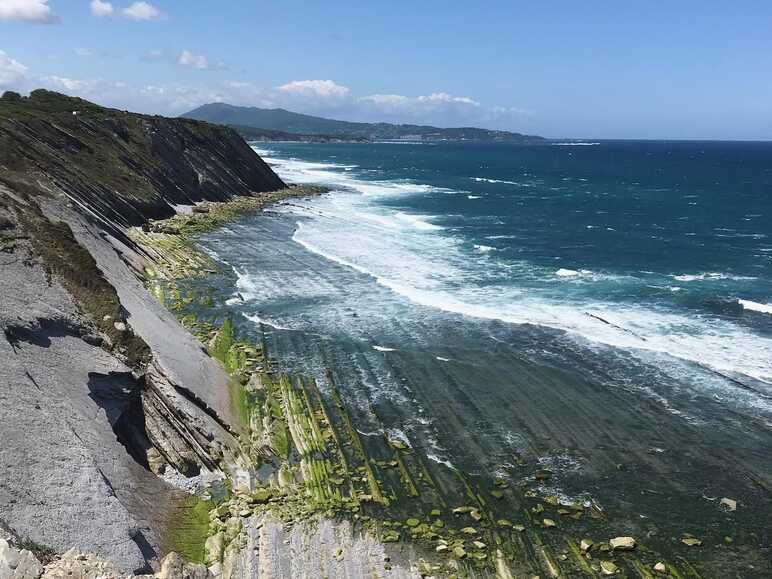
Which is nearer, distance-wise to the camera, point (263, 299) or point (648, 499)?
point (648, 499)

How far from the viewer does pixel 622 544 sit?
22156 mm

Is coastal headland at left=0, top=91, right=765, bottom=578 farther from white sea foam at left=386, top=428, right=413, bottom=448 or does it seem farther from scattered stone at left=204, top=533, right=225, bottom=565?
white sea foam at left=386, top=428, right=413, bottom=448

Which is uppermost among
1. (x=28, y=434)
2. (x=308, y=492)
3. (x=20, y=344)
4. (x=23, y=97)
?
(x=23, y=97)

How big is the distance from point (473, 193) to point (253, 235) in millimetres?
61926

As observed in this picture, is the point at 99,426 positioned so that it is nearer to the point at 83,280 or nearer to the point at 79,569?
the point at 79,569

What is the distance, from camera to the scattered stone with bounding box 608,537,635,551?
22.1m

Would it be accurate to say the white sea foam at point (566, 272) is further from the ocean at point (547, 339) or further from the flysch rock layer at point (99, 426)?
the flysch rock layer at point (99, 426)

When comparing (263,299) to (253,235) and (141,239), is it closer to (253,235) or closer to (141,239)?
(141,239)

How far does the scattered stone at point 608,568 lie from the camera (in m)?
21.0

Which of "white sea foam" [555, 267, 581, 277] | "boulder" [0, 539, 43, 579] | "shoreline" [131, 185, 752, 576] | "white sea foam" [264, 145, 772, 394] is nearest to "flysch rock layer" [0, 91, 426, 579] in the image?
"boulder" [0, 539, 43, 579]

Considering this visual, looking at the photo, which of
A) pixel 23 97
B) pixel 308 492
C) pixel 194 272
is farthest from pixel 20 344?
pixel 23 97

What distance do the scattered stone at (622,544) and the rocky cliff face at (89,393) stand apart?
15070 mm

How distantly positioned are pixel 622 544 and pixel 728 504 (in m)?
5.84

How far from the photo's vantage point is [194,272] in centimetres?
5366
